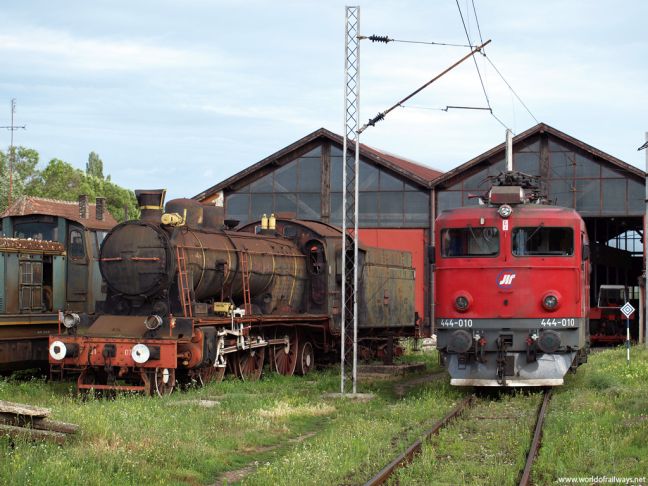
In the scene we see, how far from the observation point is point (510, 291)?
1563cm

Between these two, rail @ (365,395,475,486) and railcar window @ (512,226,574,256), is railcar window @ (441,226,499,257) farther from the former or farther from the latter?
rail @ (365,395,475,486)

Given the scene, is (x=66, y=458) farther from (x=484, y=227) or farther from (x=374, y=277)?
(x=374, y=277)

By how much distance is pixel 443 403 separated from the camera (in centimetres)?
1509

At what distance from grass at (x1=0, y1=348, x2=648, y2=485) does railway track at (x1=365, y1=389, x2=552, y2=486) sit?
99mm

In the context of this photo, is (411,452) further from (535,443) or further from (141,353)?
(141,353)

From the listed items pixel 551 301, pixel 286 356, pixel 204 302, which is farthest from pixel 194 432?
pixel 286 356

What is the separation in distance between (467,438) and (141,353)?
6.43 meters

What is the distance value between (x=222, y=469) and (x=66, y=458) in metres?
1.78

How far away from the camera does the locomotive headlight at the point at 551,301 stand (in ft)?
50.6

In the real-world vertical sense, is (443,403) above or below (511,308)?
below

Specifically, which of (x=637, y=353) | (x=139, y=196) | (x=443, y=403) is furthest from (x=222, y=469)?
(x=637, y=353)

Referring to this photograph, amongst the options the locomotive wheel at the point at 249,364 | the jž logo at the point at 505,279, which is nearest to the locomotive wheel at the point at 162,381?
the locomotive wheel at the point at 249,364

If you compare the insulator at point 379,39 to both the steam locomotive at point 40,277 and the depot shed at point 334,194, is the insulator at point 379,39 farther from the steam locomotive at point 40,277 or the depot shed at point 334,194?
the depot shed at point 334,194

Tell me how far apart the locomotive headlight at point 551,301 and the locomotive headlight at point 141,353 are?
22.6ft
